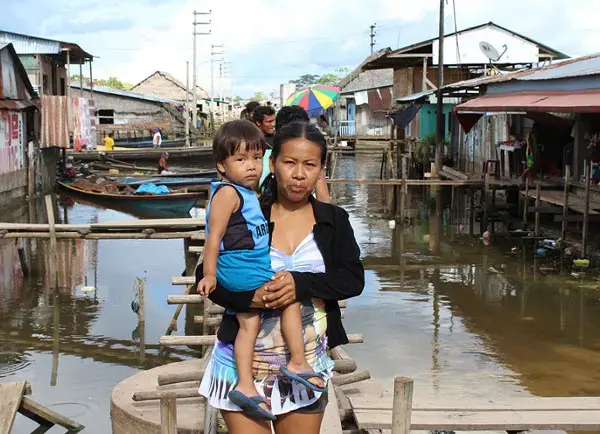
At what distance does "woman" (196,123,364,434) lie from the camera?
9.19 ft

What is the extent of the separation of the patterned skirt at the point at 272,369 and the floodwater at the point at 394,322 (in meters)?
2.72

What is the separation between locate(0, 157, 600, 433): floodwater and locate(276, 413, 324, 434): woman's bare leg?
2.66m

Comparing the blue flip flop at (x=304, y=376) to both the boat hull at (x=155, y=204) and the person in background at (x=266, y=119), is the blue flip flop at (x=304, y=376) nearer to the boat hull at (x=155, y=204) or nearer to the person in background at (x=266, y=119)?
the person in background at (x=266, y=119)

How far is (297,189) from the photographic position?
286cm

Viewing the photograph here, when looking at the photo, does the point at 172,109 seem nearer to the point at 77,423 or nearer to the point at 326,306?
the point at 77,423

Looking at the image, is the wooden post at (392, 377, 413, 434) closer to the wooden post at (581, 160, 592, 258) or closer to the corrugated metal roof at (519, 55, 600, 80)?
the wooden post at (581, 160, 592, 258)

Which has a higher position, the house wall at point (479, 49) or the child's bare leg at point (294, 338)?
the house wall at point (479, 49)

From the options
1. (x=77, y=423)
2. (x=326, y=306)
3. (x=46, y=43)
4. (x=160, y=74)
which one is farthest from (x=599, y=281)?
(x=160, y=74)

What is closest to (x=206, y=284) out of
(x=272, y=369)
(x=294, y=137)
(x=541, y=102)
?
(x=272, y=369)

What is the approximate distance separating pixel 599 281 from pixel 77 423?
25.6ft

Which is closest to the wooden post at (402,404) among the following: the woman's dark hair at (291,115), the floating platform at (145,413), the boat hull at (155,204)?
the floating platform at (145,413)

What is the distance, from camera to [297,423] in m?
2.84

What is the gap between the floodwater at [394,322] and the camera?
772cm

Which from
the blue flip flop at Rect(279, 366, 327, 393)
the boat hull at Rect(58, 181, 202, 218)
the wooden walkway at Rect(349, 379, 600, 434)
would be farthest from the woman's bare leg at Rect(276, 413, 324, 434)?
the boat hull at Rect(58, 181, 202, 218)
